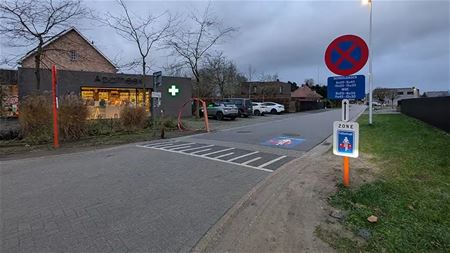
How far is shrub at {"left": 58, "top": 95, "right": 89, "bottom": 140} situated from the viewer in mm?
12906

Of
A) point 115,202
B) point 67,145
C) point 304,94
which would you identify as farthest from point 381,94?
point 115,202

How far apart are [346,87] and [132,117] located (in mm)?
13392

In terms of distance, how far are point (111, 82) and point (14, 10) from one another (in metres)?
12.1

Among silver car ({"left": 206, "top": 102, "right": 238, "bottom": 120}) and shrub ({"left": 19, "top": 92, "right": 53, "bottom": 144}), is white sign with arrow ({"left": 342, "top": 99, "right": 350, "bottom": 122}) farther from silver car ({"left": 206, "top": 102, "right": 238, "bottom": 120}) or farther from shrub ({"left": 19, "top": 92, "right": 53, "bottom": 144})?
silver car ({"left": 206, "top": 102, "right": 238, "bottom": 120})

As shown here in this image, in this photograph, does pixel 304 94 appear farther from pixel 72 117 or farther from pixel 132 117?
pixel 72 117

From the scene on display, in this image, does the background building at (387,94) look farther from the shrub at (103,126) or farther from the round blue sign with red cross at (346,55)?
the round blue sign with red cross at (346,55)

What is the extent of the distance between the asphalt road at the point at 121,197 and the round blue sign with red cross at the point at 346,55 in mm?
2771

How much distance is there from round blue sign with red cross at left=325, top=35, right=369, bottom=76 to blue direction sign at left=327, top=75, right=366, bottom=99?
0.13 m

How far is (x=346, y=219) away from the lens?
415cm

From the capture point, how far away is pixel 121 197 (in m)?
5.23

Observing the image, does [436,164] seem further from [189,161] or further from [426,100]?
[426,100]

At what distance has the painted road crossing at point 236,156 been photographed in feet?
26.2

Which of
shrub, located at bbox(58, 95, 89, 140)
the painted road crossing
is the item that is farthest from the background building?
shrub, located at bbox(58, 95, 89, 140)

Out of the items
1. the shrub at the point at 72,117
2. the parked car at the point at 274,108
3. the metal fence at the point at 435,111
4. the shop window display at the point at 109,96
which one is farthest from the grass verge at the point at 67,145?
the parked car at the point at 274,108
